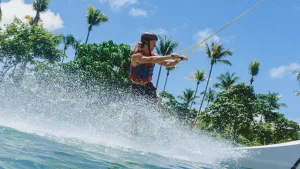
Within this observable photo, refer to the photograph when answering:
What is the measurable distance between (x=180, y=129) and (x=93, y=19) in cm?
3617

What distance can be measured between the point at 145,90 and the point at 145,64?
0.57 metres

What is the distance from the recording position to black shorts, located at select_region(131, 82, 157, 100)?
6.05 m

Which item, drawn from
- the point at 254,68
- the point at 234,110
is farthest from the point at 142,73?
the point at 254,68

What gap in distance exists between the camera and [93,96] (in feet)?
99.6

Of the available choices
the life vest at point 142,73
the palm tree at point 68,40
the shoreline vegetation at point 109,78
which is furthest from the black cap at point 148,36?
the palm tree at point 68,40

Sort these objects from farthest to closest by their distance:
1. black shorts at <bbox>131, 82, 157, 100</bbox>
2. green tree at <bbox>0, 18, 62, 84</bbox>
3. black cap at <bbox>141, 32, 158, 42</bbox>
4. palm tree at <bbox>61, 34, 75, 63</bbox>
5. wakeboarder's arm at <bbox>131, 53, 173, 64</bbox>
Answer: palm tree at <bbox>61, 34, 75, 63</bbox> → green tree at <bbox>0, 18, 62, 84</bbox> → black shorts at <bbox>131, 82, 157, 100</bbox> → black cap at <bbox>141, 32, 158, 42</bbox> → wakeboarder's arm at <bbox>131, 53, 173, 64</bbox>

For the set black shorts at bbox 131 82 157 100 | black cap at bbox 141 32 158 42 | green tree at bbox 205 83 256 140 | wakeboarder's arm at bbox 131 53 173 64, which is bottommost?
black shorts at bbox 131 82 157 100

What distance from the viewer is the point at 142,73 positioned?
230 inches

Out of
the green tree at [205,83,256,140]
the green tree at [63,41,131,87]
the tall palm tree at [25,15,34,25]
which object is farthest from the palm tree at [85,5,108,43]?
the green tree at [205,83,256,140]

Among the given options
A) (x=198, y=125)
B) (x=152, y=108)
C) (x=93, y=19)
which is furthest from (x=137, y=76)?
(x=93, y=19)

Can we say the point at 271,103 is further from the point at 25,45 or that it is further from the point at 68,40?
the point at 68,40

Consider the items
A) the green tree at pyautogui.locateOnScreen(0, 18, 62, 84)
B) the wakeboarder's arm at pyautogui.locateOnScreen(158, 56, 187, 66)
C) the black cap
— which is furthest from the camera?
the green tree at pyautogui.locateOnScreen(0, 18, 62, 84)

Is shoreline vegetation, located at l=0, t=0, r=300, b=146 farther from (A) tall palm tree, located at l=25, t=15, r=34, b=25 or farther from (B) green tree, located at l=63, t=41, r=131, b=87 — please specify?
(A) tall palm tree, located at l=25, t=15, r=34, b=25

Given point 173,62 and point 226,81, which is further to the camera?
point 226,81
